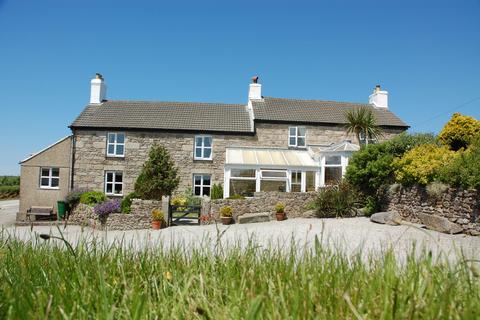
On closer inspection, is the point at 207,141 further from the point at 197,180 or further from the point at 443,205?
the point at 443,205

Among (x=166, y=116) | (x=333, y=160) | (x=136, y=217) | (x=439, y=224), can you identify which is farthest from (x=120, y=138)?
(x=439, y=224)

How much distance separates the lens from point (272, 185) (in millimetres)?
23109

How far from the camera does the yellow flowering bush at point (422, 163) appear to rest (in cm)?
1371

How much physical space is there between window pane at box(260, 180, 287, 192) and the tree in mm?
5630

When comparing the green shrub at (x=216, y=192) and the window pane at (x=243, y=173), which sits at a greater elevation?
the window pane at (x=243, y=173)

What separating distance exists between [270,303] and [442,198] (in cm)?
1317

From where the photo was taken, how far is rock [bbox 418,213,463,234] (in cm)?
1174

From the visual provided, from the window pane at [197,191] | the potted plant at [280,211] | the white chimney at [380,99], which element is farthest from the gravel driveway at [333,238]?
the white chimney at [380,99]

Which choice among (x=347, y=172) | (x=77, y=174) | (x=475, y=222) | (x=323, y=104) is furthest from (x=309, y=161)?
(x=77, y=174)

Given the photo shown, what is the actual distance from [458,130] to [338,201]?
7.24 metres

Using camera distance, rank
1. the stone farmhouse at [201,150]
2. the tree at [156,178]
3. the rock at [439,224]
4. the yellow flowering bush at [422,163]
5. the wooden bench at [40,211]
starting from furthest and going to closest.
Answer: the stone farmhouse at [201,150] → the wooden bench at [40,211] → the tree at [156,178] → the yellow flowering bush at [422,163] → the rock at [439,224]

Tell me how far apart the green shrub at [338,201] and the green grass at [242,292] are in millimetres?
14350

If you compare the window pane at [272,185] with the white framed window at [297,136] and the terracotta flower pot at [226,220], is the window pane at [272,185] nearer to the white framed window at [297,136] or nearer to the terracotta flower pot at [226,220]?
the white framed window at [297,136]

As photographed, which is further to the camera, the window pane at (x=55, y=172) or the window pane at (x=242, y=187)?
the window pane at (x=55, y=172)
